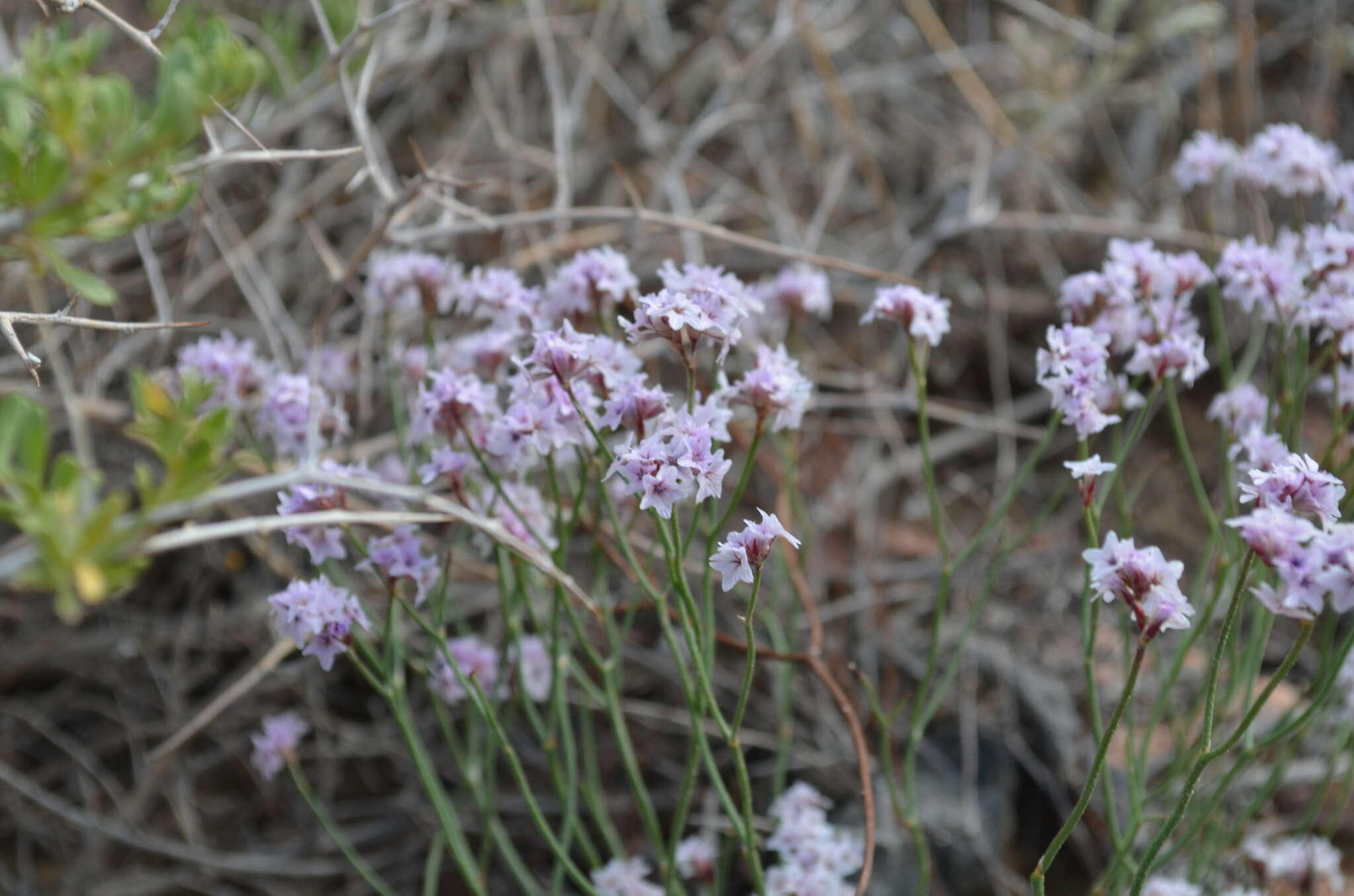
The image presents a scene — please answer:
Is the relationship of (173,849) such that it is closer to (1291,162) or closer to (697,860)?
(697,860)

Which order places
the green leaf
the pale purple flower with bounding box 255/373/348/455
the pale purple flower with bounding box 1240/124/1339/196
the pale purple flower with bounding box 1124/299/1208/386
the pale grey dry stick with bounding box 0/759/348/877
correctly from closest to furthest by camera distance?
the green leaf → the pale purple flower with bounding box 1124/299/1208/386 → the pale purple flower with bounding box 255/373/348/455 → the pale purple flower with bounding box 1240/124/1339/196 → the pale grey dry stick with bounding box 0/759/348/877

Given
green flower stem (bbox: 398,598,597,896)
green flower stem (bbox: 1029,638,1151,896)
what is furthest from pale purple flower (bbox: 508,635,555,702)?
green flower stem (bbox: 1029,638,1151,896)

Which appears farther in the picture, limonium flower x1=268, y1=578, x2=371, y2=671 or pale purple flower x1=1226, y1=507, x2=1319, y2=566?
limonium flower x1=268, y1=578, x2=371, y2=671

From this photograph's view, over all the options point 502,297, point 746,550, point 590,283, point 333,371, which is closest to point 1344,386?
point 746,550

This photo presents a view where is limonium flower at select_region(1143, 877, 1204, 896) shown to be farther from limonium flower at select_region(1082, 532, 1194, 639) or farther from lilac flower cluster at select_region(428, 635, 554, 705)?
lilac flower cluster at select_region(428, 635, 554, 705)

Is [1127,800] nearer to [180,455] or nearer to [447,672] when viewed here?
[447,672]

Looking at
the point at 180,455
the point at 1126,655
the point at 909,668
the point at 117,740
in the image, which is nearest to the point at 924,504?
the point at 909,668
